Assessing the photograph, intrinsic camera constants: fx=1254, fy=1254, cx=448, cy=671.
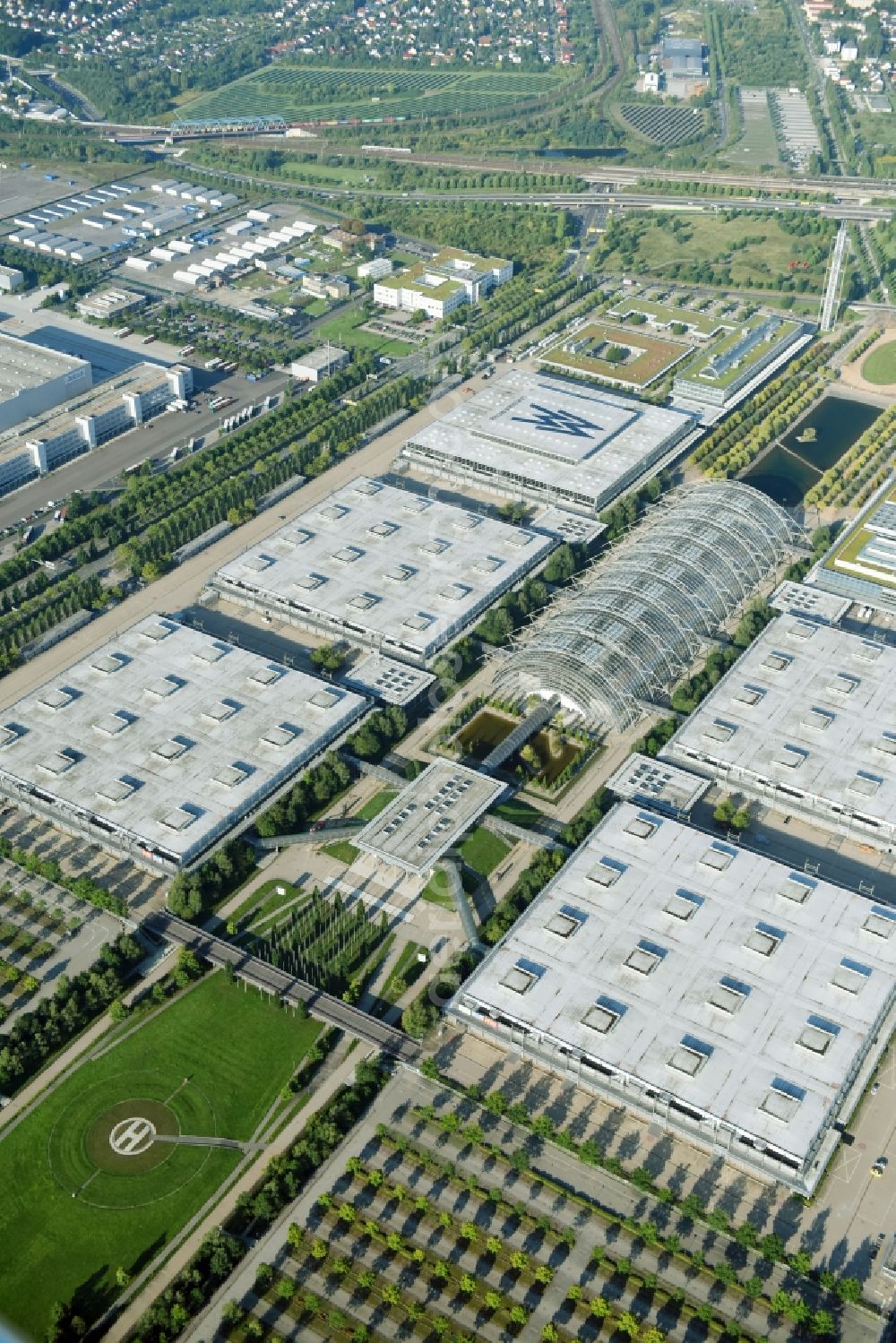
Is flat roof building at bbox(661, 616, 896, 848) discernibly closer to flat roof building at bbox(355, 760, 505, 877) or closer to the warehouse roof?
flat roof building at bbox(355, 760, 505, 877)

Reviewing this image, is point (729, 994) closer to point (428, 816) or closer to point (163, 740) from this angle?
point (428, 816)

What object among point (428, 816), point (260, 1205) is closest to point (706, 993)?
point (428, 816)

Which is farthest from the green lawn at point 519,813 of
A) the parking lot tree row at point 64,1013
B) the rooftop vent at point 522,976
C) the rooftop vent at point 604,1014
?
the parking lot tree row at point 64,1013

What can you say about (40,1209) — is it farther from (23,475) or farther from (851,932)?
(23,475)

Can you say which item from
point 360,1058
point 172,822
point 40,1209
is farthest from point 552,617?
point 40,1209

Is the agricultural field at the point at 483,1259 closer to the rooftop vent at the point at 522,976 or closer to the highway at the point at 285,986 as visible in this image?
the highway at the point at 285,986
